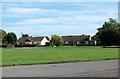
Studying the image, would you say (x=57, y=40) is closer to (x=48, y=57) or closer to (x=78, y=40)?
(x=78, y=40)

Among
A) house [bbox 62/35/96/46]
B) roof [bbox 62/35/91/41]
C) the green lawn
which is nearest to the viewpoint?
the green lawn

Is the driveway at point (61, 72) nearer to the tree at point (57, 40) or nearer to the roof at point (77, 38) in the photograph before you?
the tree at point (57, 40)

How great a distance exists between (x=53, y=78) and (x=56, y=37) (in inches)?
2930

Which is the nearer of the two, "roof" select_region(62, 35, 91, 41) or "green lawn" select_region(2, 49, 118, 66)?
"green lawn" select_region(2, 49, 118, 66)

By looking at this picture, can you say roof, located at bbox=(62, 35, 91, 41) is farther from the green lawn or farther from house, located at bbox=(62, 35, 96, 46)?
the green lawn

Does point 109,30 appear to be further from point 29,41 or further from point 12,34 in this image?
point 12,34

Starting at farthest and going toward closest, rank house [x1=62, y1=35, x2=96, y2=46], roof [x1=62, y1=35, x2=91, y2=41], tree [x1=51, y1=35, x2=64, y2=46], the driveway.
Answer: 1. roof [x1=62, y1=35, x2=91, y2=41]
2. house [x1=62, y1=35, x2=96, y2=46]
3. tree [x1=51, y1=35, x2=64, y2=46]
4. the driveway

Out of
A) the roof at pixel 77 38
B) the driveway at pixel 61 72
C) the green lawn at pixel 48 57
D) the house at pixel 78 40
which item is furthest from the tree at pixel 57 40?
the driveway at pixel 61 72

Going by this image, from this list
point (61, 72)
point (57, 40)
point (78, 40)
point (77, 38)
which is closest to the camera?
point (61, 72)

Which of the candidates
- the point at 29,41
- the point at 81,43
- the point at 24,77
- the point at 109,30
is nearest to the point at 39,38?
the point at 29,41

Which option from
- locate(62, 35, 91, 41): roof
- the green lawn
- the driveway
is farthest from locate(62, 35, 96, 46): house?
the driveway

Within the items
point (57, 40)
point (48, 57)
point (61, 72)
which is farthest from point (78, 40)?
point (61, 72)

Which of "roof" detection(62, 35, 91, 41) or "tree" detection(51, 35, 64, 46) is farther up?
"roof" detection(62, 35, 91, 41)

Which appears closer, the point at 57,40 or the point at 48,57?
the point at 48,57
